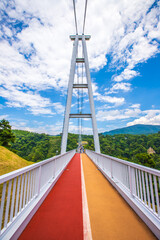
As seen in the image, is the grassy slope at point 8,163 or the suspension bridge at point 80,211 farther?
the grassy slope at point 8,163

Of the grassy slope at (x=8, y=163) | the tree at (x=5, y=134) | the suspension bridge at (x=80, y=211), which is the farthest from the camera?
the tree at (x=5, y=134)

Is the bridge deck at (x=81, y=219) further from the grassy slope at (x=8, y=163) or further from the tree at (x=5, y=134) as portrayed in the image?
the tree at (x=5, y=134)

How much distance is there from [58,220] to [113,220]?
39.9 inches

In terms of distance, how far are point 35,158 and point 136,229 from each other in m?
45.4

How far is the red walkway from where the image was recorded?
1.82m

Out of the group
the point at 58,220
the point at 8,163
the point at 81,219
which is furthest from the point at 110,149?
the point at 58,220

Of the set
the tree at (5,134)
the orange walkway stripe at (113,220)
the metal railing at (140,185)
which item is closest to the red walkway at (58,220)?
the orange walkway stripe at (113,220)

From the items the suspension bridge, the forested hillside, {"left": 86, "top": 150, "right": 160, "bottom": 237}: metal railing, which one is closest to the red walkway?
the suspension bridge

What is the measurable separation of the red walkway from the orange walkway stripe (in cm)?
28

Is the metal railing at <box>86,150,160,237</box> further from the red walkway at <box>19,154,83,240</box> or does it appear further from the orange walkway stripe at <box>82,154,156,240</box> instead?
the red walkway at <box>19,154,83,240</box>

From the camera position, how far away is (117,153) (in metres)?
49.9

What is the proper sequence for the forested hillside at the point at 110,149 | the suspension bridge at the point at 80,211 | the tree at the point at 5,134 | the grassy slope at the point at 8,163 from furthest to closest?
the forested hillside at the point at 110,149 → the tree at the point at 5,134 → the grassy slope at the point at 8,163 → the suspension bridge at the point at 80,211

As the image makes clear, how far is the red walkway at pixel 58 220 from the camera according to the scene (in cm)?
182

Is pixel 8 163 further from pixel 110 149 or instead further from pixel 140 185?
pixel 110 149
